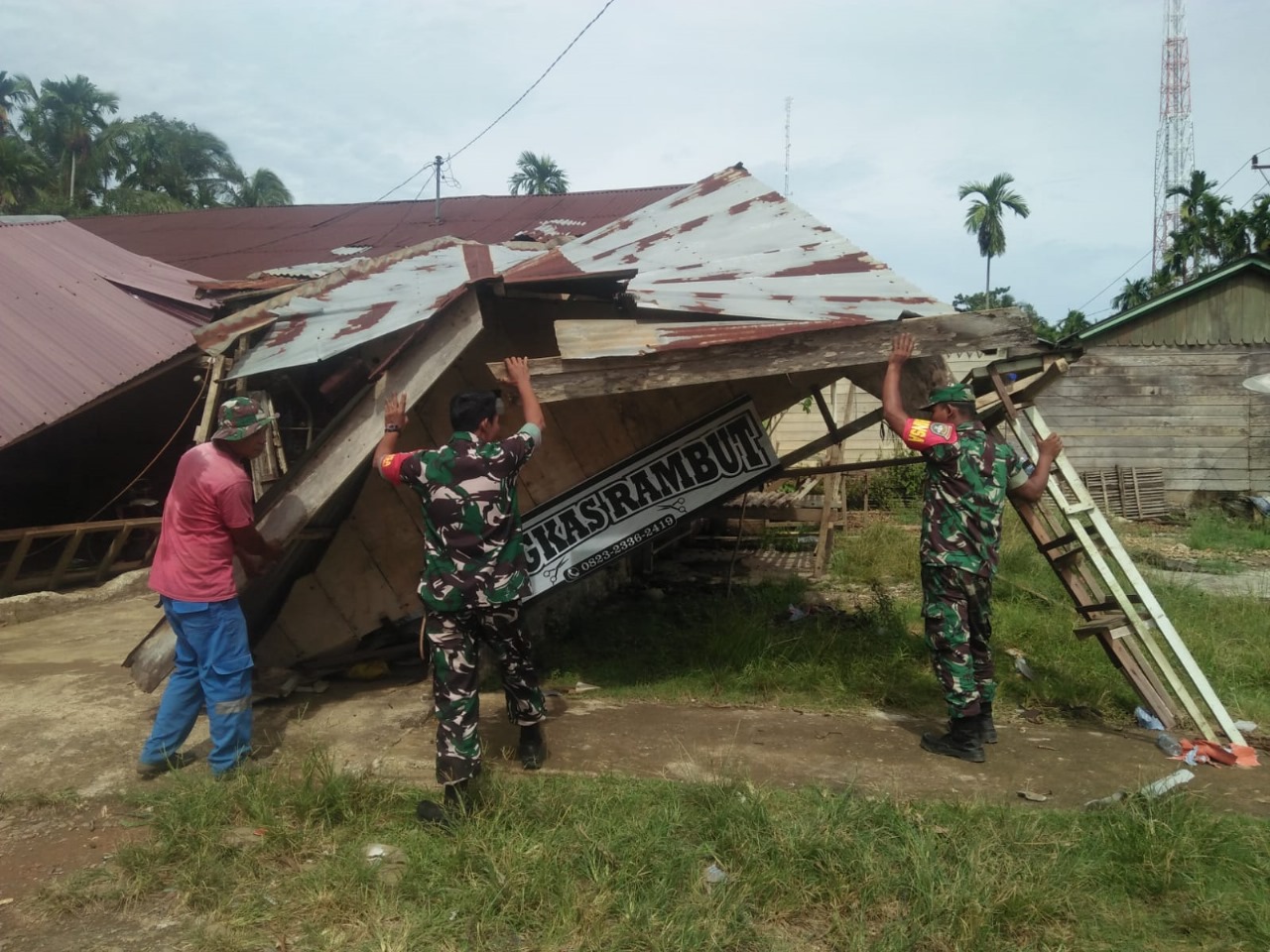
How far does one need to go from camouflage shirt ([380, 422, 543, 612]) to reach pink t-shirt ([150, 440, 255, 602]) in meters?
0.88

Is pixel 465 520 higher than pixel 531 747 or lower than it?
higher

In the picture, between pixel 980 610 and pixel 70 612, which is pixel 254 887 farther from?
pixel 70 612

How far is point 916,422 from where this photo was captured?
13.0 feet

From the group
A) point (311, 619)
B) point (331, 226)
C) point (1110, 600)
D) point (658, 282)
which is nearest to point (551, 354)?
point (658, 282)

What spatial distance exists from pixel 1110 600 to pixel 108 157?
40228 mm

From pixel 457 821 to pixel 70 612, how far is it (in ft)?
19.0

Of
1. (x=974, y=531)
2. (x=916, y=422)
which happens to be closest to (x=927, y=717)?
(x=974, y=531)

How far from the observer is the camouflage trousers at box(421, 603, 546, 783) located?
11.0 feet

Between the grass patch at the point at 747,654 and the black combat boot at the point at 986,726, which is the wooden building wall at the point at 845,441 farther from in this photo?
the black combat boot at the point at 986,726

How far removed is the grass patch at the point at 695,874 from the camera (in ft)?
8.55

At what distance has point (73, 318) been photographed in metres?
8.44

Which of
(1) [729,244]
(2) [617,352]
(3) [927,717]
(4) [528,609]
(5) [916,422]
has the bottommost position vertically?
(3) [927,717]

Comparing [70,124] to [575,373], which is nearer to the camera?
[575,373]

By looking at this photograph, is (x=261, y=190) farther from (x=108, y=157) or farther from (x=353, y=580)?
(x=353, y=580)
